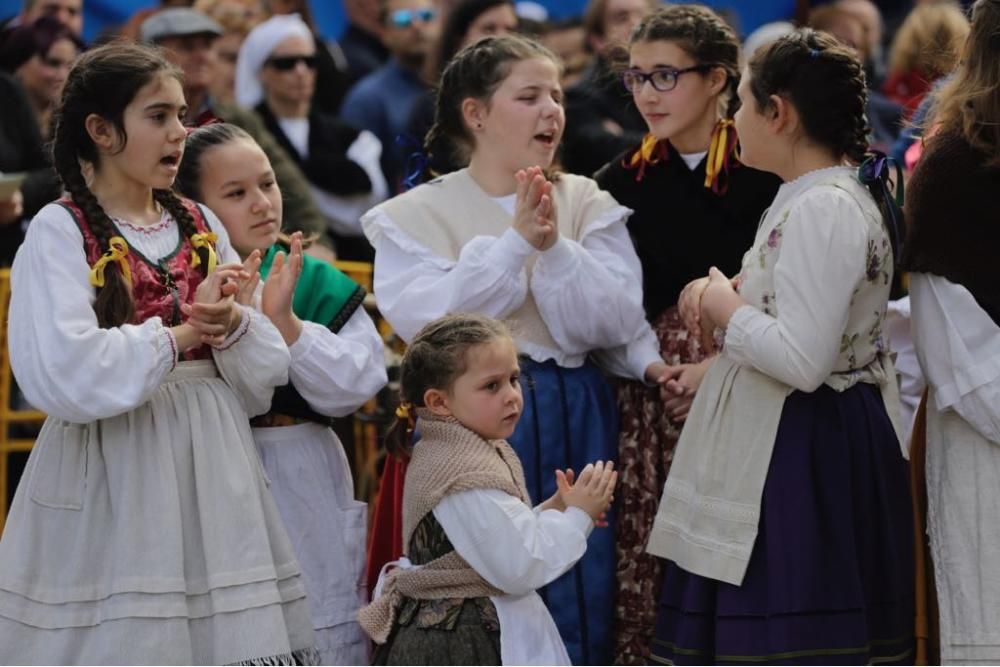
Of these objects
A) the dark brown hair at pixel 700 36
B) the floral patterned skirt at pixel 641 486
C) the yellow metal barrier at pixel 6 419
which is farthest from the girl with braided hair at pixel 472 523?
the yellow metal barrier at pixel 6 419

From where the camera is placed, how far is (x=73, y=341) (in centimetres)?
400

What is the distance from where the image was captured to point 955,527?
443 centimetres

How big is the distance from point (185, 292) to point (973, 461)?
2.08 m

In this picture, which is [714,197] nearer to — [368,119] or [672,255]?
[672,255]

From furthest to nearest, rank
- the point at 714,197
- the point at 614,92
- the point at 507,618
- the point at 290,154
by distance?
the point at 290,154
the point at 614,92
the point at 714,197
the point at 507,618

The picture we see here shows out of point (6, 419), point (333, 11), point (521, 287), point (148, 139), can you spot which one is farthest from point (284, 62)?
point (148, 139)

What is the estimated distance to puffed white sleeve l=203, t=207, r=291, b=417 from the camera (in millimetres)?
4281

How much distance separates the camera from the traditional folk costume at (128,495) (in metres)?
4.03

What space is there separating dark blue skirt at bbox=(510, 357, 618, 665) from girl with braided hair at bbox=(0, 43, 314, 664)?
0.83 m

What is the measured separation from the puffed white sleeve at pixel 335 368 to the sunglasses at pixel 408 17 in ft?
13.4

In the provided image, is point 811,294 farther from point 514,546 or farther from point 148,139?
point 148,139

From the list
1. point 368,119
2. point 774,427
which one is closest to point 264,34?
point 368,119

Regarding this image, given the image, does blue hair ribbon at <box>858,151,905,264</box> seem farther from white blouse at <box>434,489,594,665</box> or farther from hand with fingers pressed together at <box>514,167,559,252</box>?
white blouse at <box>434,489,594,665</box>

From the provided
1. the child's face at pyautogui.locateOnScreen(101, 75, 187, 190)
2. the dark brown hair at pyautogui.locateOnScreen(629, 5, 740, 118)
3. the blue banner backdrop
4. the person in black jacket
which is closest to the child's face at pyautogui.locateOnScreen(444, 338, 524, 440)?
the child's face at pyautogui.locateOnScreen(101, 75, 187, 190)
